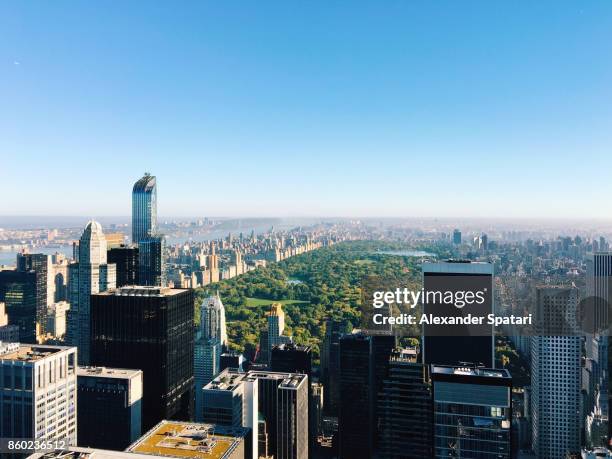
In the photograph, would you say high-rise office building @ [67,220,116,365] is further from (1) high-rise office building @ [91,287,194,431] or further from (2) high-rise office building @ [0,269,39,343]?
(1) high-rise office building @ [91,287,194,431]

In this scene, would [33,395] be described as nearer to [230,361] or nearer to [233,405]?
[233,405]

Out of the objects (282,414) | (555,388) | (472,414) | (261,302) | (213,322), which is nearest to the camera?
(472,414)

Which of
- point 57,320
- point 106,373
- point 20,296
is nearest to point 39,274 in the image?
point 20,296

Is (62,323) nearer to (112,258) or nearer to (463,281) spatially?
(112,258)

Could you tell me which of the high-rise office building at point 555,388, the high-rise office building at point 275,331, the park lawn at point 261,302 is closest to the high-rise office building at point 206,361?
the high-rise office building at point 275,331

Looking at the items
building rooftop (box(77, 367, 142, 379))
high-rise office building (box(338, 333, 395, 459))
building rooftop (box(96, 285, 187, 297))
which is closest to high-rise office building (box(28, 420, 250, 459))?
building rooftop (box(77, 367, 142, 379))

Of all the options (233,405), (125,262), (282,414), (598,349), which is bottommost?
(282,414)

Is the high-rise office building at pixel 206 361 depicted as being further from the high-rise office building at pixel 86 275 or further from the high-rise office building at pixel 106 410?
the high-rise office building at pixel 106 410
